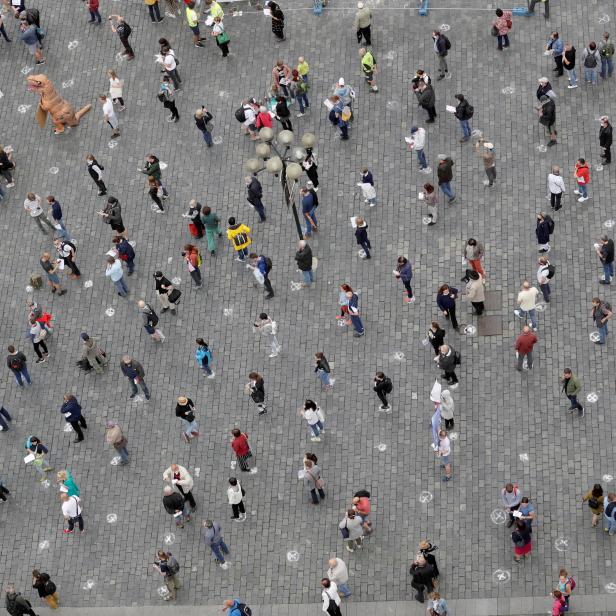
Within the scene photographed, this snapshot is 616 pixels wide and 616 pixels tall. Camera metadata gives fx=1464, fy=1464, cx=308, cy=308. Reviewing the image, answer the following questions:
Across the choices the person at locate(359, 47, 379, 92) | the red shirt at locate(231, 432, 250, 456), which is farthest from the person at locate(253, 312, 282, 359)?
the person at locate(359, 47, 379, 92)

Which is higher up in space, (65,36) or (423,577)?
(65,36)

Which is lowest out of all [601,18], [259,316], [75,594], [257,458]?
[75,594]

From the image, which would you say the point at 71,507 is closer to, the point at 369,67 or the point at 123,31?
the point at 369,67

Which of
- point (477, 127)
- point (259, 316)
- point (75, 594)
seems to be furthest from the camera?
point (477, 127)

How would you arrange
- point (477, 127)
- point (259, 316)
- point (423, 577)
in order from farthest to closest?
point (477, 127) → point (259, 316) → point (423, 577)

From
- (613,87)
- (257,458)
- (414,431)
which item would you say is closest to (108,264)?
(257,458)

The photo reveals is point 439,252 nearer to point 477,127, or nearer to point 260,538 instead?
point 477,127
